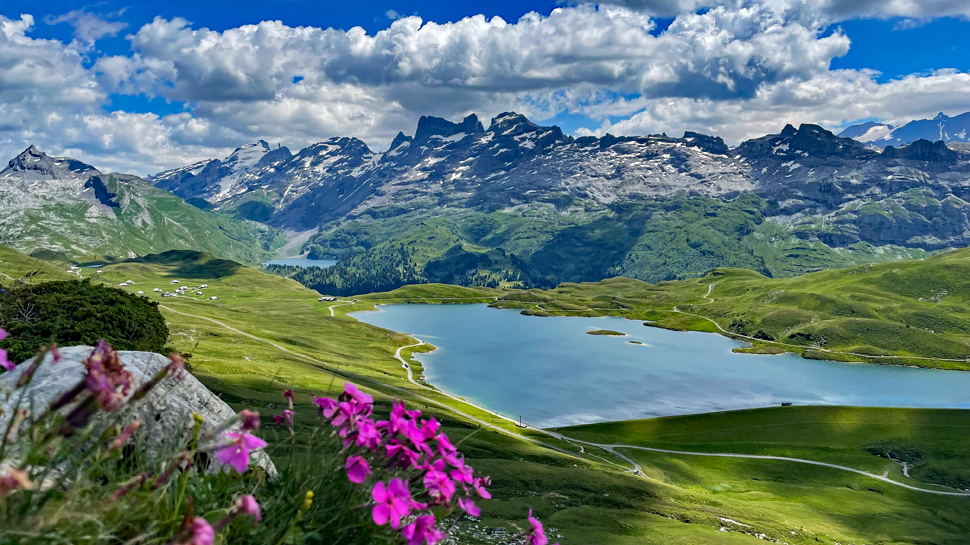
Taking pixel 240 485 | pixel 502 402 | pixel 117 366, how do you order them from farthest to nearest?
pixel 502 402 < pixel 240 485 < pixel 117 366

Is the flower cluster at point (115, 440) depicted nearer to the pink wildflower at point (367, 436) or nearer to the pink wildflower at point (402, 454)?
the pink wildflower at point (367, 436)

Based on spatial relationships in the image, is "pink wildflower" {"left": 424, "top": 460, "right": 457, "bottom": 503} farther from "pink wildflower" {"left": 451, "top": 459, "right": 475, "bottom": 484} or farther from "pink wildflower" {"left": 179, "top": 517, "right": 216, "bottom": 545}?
"pink wildflower" {"left": 179, "top": 517, "right": 216, "bottom": 545}

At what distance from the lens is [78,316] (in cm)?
5219

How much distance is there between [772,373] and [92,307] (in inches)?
6386

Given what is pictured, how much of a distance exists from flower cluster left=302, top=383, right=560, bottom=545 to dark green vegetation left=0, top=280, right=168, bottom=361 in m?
49.3

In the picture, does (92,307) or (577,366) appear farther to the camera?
(577,366)

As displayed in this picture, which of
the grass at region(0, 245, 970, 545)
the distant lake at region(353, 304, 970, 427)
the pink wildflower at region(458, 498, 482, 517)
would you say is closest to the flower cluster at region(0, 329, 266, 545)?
the pink wildflower at region(458, 498, 482, 517)

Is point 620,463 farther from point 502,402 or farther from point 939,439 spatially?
point 939,439

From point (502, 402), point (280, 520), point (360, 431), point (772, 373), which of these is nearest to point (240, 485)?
point (280, 520)

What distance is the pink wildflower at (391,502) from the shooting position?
3721 mm

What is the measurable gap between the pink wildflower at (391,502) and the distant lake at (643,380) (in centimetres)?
10071

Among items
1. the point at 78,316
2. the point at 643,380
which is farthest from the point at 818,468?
the point at 78,316

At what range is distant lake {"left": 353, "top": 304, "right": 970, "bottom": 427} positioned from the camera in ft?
389

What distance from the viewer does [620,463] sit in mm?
78500
